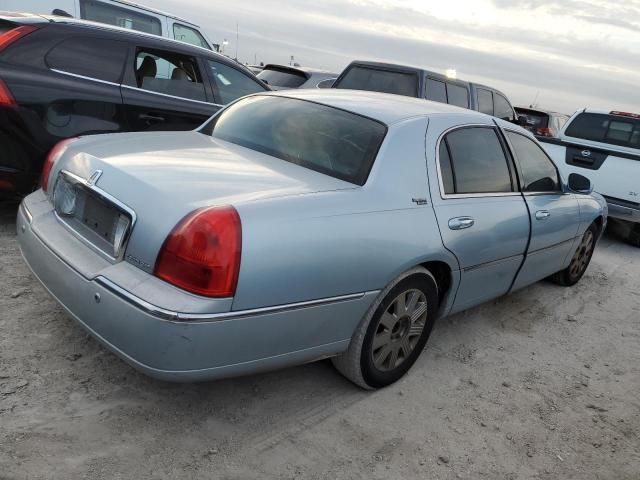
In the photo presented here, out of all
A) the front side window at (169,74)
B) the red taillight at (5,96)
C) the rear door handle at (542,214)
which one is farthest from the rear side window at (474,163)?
the red taillight at (5,96)

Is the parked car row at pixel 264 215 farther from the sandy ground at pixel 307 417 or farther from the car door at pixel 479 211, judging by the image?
the sandy ground at pixel 307 417

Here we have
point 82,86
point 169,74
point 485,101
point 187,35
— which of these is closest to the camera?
point 82,86

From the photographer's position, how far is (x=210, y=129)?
3.59 m

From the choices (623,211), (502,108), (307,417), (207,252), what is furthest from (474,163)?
(502,108)

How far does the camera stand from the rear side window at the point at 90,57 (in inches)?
169

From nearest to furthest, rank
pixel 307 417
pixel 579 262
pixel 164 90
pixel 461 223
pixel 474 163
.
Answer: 1. pixel 307 417
2. pixel 461 223
3. pixel 474 163
4. pixel 164 90
5. pixel 579 262

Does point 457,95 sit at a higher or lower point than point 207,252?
higher

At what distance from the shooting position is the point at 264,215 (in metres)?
2.27

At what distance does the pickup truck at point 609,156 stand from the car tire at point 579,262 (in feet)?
5.74

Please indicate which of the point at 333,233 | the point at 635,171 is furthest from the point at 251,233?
the point at 635,171

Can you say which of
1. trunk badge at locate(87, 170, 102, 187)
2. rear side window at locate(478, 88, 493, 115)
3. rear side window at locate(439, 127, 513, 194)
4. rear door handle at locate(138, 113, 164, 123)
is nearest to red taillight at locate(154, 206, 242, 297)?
trunk badge at locate(87, 170, 102, 187)

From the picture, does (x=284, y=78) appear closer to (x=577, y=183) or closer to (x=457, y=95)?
(x=457, y=95)

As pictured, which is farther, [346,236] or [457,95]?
[457,95]

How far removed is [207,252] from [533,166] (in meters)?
2.84
